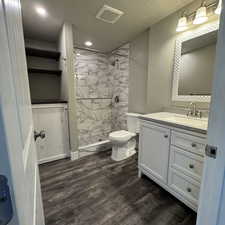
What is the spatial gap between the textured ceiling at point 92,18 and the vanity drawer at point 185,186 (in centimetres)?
206

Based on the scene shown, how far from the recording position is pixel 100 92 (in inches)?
133

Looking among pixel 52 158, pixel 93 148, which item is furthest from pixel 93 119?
pixel 52 158

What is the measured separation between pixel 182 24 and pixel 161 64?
21.9 inches

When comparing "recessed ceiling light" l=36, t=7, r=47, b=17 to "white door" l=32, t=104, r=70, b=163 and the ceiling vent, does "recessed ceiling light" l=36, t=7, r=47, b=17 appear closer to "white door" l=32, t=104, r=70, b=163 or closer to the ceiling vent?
the ceiling vent

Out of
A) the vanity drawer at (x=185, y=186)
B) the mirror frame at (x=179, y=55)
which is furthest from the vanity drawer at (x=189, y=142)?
the mirror frame at (x=179, y=55)

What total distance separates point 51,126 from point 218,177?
2236 mm

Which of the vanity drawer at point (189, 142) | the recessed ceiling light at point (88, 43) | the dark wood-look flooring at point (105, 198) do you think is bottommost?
the dark wood-look flooring at point (105, 198)

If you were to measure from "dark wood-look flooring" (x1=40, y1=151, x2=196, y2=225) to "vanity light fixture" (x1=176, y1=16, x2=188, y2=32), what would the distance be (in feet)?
6.90

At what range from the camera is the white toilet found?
2266 millimetres

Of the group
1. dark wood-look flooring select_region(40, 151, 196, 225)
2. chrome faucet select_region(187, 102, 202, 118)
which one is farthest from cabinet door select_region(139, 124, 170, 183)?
chrome faucet select_region(187, 102, 202, 118)

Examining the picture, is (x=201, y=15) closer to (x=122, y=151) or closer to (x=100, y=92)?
(x=122, y=151)

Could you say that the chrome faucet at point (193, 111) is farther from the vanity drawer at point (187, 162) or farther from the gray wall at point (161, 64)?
the vanity drawer at point (187, 162)

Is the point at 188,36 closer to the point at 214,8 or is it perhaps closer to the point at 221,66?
the point at 214,8

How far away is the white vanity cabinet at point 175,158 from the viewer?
3.89ft
